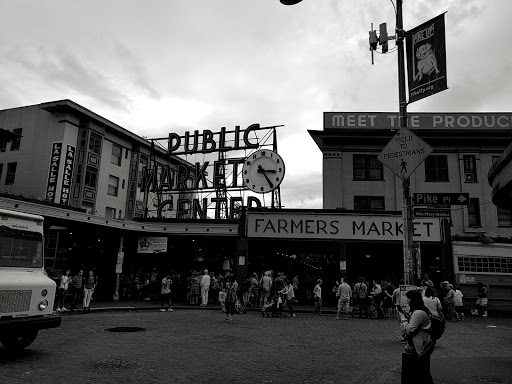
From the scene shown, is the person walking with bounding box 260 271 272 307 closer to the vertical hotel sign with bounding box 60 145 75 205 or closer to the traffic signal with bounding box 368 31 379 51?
the traffic signal with bounding box 368 31 379 51

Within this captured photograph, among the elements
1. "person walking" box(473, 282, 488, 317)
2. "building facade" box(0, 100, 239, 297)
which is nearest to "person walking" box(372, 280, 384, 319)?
"person walking" box(473, 282, 488, 317)

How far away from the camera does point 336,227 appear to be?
2631cm

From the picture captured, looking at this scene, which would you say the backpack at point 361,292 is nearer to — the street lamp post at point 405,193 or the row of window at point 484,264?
the row of window at point 484,264

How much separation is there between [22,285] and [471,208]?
2946 centimetres

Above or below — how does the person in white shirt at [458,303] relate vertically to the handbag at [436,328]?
below

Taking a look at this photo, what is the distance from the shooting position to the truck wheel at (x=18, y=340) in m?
9.23

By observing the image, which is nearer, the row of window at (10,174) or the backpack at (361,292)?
the backpack at (361,292)

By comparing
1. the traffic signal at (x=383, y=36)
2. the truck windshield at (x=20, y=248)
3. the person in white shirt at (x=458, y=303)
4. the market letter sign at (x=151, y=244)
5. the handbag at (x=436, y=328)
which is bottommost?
the person in white shirt at (x=458, y=303)

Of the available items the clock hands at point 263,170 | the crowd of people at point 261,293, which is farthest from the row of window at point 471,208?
the clock hands at point 263,170

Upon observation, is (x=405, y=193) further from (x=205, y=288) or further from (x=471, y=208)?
(x=471, y=208)

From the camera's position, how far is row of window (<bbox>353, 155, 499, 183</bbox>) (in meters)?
30.8

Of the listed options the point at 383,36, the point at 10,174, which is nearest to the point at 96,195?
the point at 10,174

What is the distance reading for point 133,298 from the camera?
27.2 meters

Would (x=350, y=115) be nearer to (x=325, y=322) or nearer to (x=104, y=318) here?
(x=325, y=322)
